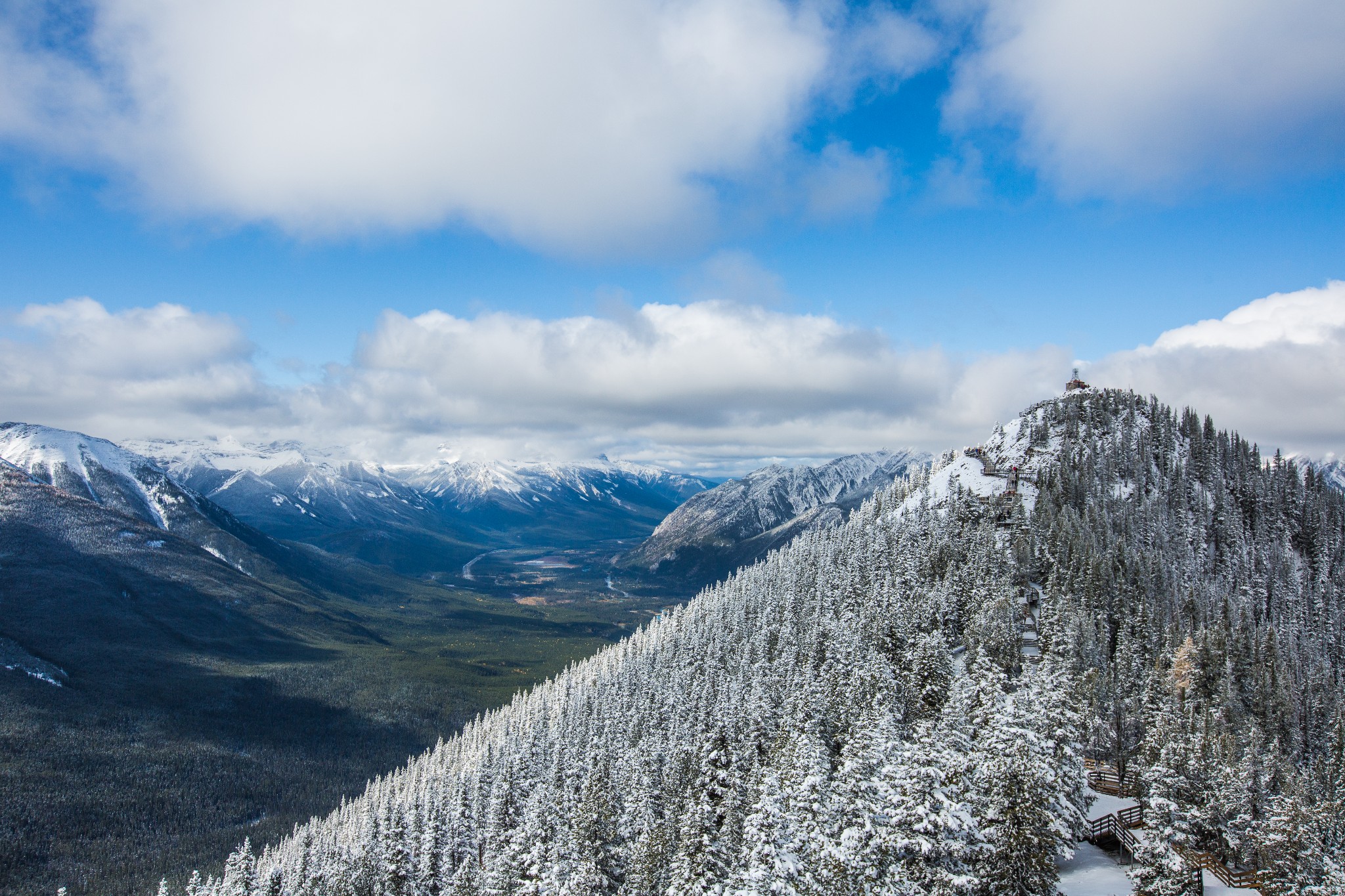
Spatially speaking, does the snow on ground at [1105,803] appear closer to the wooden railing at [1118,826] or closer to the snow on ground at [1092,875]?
the wooden railing at [1118,826]

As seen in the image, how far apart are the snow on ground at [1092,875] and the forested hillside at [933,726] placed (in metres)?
2.25

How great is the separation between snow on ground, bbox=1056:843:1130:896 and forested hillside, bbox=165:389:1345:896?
7.37 feet

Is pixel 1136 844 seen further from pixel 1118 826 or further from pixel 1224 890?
pixel 1224 890

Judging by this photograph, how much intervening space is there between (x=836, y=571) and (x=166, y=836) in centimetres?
21108

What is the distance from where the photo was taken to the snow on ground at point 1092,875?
151 ft

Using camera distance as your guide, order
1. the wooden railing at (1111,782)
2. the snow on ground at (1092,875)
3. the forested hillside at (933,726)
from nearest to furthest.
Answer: the forested hillside at (933,726), the snow on ground at (1092,875), the wooden railing at (1111,782)

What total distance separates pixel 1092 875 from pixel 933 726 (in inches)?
688

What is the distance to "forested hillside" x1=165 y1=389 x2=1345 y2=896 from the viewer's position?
3775cm

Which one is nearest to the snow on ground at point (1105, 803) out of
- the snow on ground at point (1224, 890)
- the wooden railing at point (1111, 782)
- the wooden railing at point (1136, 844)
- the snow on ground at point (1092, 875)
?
the wooden railing at point (1111, 782)

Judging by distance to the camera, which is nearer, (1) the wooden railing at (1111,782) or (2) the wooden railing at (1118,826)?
(2) the wooden railing at (1118,826)

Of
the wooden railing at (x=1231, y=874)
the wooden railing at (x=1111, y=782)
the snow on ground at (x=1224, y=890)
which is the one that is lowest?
the wooden railing at (x=1111, y=782)

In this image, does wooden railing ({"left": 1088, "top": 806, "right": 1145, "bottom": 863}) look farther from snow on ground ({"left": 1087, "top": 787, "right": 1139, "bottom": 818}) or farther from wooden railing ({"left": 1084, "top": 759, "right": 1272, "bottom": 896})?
snow on ground ({"left": 1087, "top": 787, "right": 1139, "bottom": 818})

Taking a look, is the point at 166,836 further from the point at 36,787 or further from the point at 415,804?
the point at 415,804

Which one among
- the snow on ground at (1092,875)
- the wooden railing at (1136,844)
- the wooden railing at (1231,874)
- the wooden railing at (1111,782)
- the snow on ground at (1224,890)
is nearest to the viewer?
the snow on ground at (1092,875)
